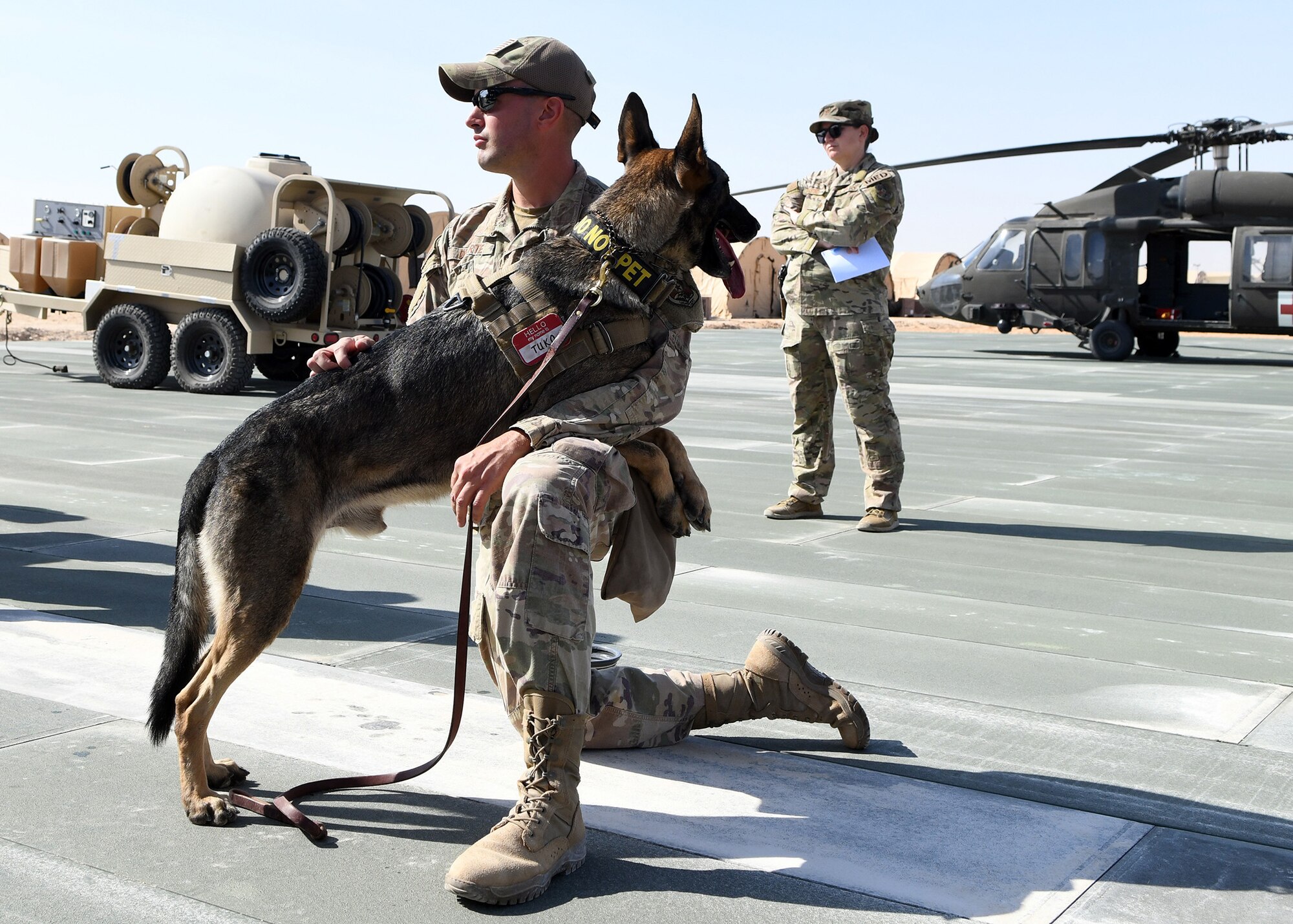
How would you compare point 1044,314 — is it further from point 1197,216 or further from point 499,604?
point 499,604

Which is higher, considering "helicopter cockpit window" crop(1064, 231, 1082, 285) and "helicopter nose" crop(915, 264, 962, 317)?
"helicopter cockpit window" crop(1064, 231, 1082, 285)

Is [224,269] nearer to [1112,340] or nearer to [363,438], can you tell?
[363,438]

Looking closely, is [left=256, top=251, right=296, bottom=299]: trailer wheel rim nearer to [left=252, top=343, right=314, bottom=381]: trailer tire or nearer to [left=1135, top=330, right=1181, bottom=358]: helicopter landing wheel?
[left=252, top=343, right=314, bottom=381]: trailer tire

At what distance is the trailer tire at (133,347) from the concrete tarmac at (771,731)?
293 inches

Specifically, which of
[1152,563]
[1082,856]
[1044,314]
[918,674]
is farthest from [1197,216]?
[1082,856]

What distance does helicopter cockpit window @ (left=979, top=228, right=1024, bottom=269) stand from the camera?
80.3ft

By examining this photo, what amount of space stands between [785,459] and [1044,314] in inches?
616

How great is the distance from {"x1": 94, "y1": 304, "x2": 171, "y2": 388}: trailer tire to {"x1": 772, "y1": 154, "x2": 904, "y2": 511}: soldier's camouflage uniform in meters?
10.5

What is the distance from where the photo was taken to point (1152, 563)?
668 cm

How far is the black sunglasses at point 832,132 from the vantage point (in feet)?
24.7

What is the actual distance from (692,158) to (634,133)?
0.88 ft

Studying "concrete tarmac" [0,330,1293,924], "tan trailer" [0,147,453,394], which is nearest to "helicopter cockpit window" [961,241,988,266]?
"tan trailer" [0,147,453,394]

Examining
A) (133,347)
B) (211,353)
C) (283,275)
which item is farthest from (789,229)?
(133,347)

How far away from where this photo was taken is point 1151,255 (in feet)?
78.6
